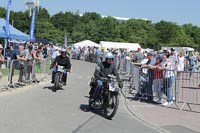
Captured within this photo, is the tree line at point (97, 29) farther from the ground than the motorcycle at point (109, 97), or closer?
farther from the ground

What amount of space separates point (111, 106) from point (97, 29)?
330ft

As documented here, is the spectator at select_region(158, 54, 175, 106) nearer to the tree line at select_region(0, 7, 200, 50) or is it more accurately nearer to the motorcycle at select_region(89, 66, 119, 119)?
the motorcycle at select_region(89, 66, 119, 119)

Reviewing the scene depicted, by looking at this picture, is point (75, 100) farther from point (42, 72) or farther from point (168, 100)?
point (42, 72)

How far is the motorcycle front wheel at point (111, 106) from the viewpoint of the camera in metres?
11.2

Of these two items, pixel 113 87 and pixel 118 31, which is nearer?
pixel 113 87

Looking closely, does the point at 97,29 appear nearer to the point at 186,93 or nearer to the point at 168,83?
the point at 186,93

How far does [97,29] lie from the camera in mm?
111500

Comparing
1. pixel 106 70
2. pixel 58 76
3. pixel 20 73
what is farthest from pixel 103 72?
pixel 20 73

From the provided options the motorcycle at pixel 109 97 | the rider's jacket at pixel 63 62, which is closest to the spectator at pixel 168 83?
the motorcycle at pixel 109 97

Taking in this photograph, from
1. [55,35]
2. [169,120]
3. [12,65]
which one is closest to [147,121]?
[169,120]

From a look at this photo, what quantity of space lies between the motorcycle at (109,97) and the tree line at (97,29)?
294ft

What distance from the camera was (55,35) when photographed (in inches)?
4264

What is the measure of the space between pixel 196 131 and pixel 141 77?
20.1 ft

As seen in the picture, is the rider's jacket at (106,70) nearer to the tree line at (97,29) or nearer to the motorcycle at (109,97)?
the motorcycle at (109,97)
